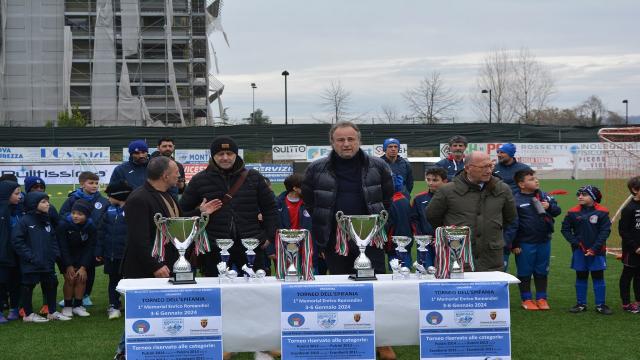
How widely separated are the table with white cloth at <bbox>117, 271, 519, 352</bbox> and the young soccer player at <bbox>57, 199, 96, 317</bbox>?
378 cm

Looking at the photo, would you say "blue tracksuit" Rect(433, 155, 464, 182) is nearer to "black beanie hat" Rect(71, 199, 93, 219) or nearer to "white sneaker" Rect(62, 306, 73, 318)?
"black beanie hat" Rect(71, 199, 93, 219)

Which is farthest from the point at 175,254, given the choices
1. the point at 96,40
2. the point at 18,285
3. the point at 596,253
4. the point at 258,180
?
the point at 96,40

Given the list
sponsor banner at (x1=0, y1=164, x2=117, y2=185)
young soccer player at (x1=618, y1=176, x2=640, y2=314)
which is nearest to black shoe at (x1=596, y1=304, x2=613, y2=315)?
young soccer player at (x1=618, y1=176, x2=640, y2=314)

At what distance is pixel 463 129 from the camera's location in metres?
42.0

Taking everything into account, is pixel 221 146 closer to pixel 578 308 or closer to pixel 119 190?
pixel 119 190

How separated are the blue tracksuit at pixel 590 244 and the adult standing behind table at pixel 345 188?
3454 millimetres

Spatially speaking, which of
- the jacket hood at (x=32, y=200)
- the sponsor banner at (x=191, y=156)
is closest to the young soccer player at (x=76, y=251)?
the jacket hood at (x=32, y=200)

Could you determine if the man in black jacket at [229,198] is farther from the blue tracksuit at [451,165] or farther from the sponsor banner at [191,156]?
the sponsor banner at [191,156]

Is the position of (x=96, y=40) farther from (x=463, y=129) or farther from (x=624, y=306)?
(x=624, y=306)

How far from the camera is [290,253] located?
5336 mm

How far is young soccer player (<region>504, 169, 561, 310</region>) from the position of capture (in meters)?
8.92

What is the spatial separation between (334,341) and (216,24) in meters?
63.4

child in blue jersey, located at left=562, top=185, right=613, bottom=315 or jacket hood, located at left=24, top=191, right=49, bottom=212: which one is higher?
jacket hood, located at left=24, top=191, right=49, bottom=212

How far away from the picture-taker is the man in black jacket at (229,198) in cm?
664
